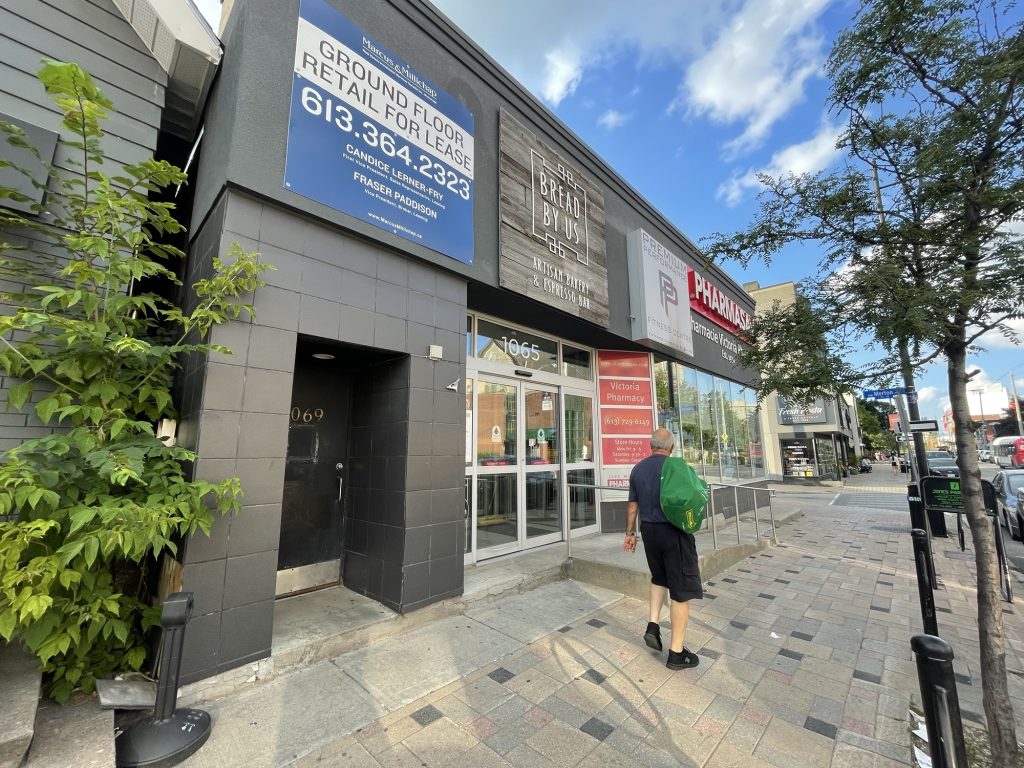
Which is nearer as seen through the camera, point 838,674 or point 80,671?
point 80,671

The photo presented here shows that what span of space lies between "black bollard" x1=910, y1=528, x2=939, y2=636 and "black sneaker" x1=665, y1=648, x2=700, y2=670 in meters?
1.88

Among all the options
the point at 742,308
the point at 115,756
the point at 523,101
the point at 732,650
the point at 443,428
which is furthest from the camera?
the point at 742,308

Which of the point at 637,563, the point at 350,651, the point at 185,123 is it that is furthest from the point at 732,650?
the point at 185,123

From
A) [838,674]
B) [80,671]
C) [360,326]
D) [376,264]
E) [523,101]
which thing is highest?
[523,101]

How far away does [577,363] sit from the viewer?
7.29m

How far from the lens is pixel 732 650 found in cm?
352

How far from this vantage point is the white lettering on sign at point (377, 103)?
3566 mm

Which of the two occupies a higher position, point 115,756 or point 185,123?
point 185,123

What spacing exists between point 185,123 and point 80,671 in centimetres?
465

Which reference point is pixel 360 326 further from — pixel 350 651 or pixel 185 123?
pixel 185 123

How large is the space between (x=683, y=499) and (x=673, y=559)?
48 cm

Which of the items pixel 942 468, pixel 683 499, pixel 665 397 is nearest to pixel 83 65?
pixel 683 499

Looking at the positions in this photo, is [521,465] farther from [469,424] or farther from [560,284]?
[560,284]

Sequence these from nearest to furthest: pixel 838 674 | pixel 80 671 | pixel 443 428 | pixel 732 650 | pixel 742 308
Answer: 1. pixel 80 671
2. pixel 838 674
3. pixel 732 650
4. pixel 443 428
5. pixel 742 308
